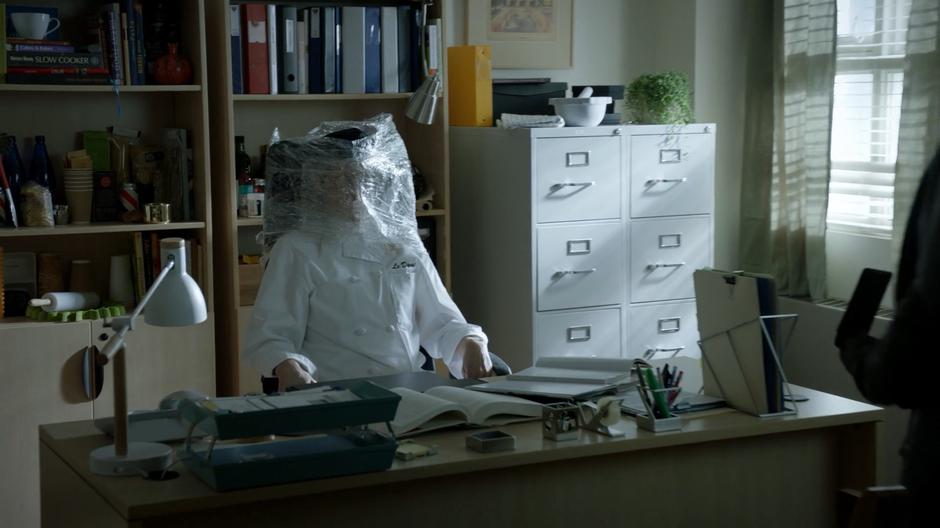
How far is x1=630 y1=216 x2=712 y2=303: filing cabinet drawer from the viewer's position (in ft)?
13.4

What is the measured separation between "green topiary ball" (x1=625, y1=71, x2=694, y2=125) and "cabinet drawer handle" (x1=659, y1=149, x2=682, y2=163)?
0.35 feet

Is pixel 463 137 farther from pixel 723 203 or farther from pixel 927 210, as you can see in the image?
pixel 927 210

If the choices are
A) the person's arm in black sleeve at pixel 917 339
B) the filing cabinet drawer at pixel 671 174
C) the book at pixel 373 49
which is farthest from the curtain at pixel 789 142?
the person's arm in black sleeve at pixel 917 339

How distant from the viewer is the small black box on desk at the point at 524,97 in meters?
4.23

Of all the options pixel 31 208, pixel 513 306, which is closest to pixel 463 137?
pixel 513 306

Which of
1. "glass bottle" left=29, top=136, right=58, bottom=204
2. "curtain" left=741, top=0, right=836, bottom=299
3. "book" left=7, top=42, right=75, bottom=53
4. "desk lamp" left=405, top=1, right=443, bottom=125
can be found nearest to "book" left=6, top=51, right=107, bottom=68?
"book" left=7, top=42, right=75, bottom=53

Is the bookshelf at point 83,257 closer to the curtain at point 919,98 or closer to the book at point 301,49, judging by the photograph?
the book at point 301,49

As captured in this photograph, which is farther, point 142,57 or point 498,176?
point 498,176

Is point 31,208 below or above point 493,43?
below

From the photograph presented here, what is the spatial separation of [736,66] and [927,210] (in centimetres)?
310

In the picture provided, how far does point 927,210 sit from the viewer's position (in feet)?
5.05

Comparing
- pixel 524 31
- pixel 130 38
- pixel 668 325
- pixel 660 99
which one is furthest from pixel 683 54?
pixel 130 38

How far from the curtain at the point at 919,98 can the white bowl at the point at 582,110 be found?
3.35 ft

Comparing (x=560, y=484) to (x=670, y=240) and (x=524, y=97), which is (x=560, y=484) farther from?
(x=524, y=97)
